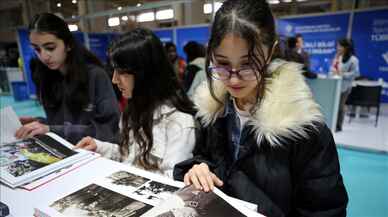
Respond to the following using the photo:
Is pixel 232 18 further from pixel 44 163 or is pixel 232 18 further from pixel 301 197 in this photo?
A: pixel 44 163

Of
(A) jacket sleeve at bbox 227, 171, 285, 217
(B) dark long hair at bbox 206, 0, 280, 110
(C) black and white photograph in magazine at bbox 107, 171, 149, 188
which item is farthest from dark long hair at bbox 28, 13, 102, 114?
(A) jacket sleeve at bbox 227, 171, 285, 217

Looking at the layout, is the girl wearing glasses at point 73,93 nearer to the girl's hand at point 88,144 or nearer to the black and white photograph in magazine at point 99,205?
the girl's hand at point 88,144

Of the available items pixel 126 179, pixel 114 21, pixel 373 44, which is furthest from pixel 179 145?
pixel 373 44

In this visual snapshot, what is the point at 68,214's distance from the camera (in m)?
0.52

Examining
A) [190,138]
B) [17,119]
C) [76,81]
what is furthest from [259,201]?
[17,119]

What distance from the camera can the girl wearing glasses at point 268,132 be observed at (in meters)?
0.61

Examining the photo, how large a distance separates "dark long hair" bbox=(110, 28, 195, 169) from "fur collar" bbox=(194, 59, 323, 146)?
380mm

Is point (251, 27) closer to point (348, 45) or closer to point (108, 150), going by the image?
point (108, 150)

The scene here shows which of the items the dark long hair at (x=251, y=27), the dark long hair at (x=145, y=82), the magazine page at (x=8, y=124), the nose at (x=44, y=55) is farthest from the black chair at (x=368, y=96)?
the magazine page at (x=8, y=124)

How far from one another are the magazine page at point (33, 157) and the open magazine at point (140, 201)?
20 centimetres

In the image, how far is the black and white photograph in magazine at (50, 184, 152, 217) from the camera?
0.52m

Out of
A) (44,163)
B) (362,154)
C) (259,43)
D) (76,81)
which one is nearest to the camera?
(259,43)

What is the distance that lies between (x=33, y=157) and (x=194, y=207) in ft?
2.15

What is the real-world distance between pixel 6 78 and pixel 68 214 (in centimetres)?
637
